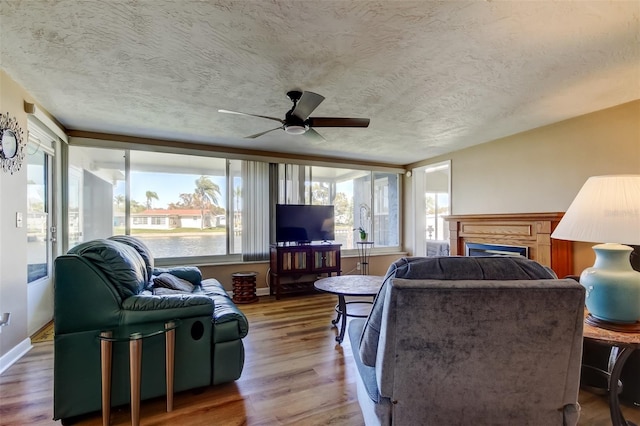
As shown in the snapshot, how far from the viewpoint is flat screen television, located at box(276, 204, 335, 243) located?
4789 mm

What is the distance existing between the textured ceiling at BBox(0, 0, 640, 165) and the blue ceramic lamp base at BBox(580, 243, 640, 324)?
4.50 ft

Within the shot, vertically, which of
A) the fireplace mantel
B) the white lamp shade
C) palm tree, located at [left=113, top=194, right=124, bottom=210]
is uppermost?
palm tree, located at [left=113, top=194, right=124, bottom=210]

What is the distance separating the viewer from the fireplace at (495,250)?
3.77 metres

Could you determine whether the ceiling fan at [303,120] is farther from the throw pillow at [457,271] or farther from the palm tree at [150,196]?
the palm tree at [150,196]

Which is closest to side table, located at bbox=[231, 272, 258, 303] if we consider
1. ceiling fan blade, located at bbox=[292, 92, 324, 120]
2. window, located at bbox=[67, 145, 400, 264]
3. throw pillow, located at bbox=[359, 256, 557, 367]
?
window, located at bbox=[67, 145, 400, 264]

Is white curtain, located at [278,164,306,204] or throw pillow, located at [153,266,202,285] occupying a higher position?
white curtain, located at [278,164,306,204]

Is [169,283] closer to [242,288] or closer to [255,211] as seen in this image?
[242,288]

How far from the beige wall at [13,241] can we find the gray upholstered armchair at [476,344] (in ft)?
9.73

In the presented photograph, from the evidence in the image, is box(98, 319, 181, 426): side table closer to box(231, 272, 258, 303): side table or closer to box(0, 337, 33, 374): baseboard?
box(0, 337, 33, 374): baseboard

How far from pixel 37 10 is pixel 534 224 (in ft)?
15.6

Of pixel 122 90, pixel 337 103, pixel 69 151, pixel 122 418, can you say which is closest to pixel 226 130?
pixel 122 90

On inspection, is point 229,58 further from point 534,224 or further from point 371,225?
point 371,225

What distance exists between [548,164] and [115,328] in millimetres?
4634

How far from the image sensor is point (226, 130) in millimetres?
3857
